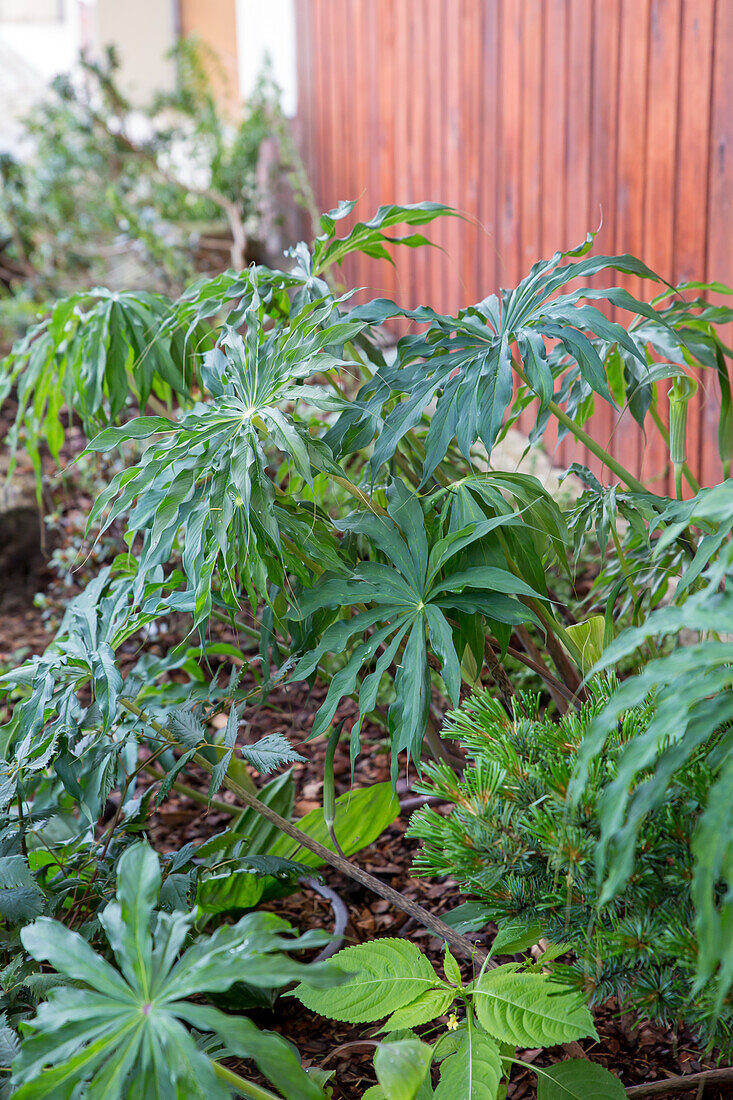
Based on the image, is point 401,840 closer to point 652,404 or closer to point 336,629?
point 336,629

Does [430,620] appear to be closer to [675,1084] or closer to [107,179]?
[675,1084]

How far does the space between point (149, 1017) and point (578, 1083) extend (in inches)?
22.4

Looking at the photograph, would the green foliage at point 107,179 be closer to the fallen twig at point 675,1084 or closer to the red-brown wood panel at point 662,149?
the red-brown wood panel at point 662,149

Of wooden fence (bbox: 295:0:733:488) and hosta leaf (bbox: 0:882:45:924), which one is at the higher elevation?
wooden fence (bbox: 295:0:733:488)

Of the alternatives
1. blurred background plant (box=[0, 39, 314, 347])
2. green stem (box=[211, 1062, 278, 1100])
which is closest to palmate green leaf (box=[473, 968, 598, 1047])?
green stem (box=[211, 1062, 278, 1100])

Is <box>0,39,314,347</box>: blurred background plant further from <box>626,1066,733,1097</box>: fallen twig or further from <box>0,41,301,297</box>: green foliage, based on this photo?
<box>626,1066,733,1097</box>: fallen twig

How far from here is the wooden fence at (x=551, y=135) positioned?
7.45ft

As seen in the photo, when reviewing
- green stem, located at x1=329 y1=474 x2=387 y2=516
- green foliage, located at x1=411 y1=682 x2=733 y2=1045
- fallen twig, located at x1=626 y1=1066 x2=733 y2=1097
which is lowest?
fallen twig, located at x1=626 y1=1066 x2=733 y2=1097

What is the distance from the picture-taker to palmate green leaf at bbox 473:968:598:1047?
3.43 ft

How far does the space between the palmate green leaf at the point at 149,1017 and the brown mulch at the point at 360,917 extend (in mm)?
371

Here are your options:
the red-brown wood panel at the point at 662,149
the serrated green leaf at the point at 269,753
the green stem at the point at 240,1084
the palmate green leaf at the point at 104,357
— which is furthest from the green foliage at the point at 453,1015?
the red-brown wood panel at the point at 662,149

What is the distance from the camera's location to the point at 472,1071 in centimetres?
104

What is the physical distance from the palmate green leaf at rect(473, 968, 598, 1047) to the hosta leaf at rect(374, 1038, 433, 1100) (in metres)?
0.12

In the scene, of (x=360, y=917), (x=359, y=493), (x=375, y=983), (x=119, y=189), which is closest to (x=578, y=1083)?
(x=375, y=983)
